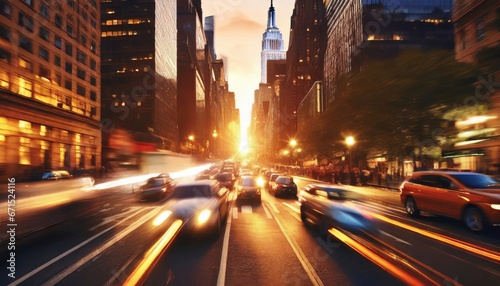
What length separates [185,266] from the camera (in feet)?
23.6

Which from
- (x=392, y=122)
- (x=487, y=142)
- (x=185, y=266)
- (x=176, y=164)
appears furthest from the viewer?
(x=176, y=164)

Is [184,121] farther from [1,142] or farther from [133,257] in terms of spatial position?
[133,257]

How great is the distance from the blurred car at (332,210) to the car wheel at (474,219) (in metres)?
4.03

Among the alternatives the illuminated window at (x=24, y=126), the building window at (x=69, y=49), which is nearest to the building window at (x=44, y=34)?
the building window at (x=69, y=49)

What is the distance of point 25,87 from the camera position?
37.0 metres

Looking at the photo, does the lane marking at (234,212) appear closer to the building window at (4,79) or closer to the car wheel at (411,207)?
the car wheel at (411,207)

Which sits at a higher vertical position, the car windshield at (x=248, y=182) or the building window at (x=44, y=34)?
the building window at (x=44, y=34)

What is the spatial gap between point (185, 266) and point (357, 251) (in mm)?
4089

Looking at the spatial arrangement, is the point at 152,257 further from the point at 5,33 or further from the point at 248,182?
the point at 5,33

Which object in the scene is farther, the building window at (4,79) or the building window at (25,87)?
the building window at (25,87)

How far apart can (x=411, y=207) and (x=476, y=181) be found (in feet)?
10.2

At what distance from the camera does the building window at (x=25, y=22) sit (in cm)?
3662

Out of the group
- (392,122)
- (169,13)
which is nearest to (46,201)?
(392,122)

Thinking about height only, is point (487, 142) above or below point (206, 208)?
above
